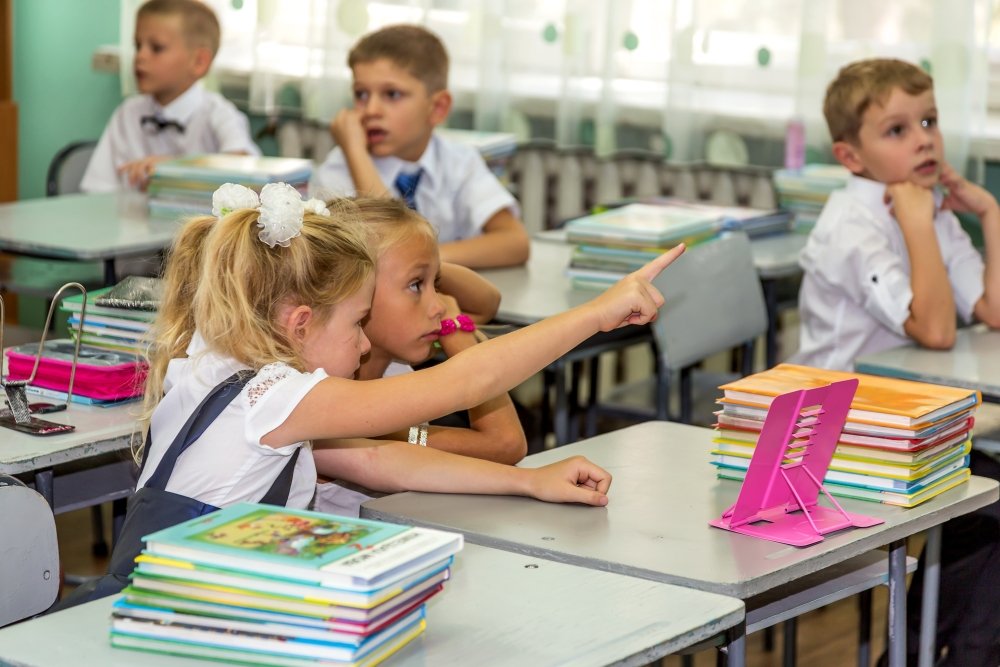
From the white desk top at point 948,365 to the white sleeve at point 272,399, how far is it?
1.23 m

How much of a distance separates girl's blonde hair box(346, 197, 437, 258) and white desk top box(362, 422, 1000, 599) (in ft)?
1.12

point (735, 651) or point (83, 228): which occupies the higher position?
point (83, 228)

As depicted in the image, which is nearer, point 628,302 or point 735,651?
point 735,651

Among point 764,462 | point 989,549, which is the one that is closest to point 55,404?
point 764,462

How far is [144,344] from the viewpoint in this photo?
2.27m

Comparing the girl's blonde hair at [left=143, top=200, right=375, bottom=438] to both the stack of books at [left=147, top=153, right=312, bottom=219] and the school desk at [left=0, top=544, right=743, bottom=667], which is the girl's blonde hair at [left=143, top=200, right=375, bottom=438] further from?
the stack of books at [left=147, top=153, right=312, bottom=219]

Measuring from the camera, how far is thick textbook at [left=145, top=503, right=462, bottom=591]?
48.5 inches

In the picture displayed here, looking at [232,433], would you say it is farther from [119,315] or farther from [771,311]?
[771,311]

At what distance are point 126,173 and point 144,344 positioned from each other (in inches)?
72.4

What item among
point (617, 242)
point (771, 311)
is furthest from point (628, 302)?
point (771, 311)

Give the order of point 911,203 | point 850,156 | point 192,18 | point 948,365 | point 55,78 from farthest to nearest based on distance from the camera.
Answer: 1. point 55,78
2. point 192,18
3. point 850,156
4. point 911,203
5. point 948,365

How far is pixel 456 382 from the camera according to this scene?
175 centimetres

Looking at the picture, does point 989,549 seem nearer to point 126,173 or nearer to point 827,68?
point 827,68

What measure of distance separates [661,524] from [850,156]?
1.45 m
